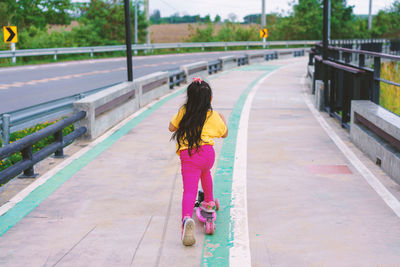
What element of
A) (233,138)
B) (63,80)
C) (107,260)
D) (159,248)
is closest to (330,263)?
(159,248)

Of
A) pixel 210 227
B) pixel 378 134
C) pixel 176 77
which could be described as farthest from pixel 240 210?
pixel 176 77

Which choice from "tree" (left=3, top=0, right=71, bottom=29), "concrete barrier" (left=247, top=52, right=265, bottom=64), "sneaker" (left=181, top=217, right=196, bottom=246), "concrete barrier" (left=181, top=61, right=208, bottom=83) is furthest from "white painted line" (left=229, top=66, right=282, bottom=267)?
"tree" (left=3, top=0, right=71, bottom=29)

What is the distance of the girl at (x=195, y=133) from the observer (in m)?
4.99

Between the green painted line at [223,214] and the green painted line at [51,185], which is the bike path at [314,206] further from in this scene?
the green painted line at [51,185]

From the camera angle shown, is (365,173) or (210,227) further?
(365,173)

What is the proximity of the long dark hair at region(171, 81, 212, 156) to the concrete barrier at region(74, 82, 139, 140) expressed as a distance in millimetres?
4920

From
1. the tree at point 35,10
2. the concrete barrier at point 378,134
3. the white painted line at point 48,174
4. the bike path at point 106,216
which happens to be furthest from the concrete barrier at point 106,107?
the tree at point 35,10

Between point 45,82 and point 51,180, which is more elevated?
point 45,82

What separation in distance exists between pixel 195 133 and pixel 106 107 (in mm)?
6267

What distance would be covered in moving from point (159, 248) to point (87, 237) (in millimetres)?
738

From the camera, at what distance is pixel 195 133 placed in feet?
16.5

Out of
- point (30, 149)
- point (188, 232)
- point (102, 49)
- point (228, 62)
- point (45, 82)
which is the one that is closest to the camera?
point (188, 232)

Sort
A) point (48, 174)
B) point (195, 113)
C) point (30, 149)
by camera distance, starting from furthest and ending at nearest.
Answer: point (48, 174) → point (30, 149) → point (195, 113)

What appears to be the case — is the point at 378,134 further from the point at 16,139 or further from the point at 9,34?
the point at 9,34
